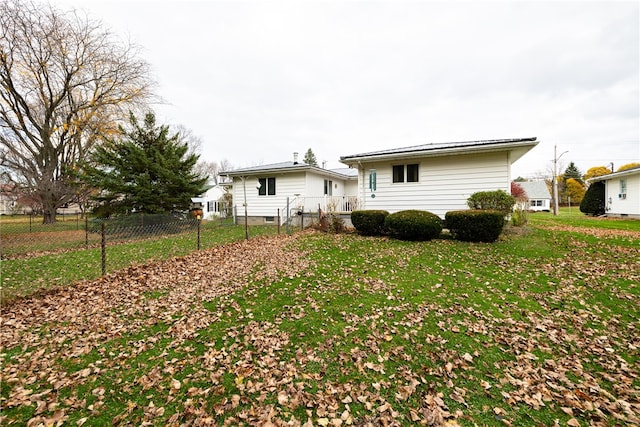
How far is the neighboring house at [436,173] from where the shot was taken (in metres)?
9.28

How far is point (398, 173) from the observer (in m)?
10.9

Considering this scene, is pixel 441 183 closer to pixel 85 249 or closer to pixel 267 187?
pixel 267 187

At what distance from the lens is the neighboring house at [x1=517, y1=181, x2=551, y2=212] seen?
113 feet

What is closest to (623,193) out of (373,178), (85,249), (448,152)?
(448,152)

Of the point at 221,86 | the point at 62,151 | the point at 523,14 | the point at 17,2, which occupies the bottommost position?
the point at 62,151

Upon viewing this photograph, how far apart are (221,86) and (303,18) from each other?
7.52 metres

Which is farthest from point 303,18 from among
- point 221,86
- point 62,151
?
point 62,151

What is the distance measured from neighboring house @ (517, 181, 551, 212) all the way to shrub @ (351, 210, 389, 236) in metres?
36.2

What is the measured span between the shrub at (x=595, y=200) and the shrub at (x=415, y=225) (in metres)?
17.9

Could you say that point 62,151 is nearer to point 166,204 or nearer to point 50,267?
point 166,204

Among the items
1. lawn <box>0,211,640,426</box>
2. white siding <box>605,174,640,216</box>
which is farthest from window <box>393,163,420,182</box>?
white siding <box>605,174,640,216</box>

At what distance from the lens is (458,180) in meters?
9.89

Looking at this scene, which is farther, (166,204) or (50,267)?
(166,204)

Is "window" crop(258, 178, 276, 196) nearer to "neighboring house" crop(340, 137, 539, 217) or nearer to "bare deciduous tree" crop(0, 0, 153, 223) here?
"neighboring house" crop(340, 137, 539, 217)
